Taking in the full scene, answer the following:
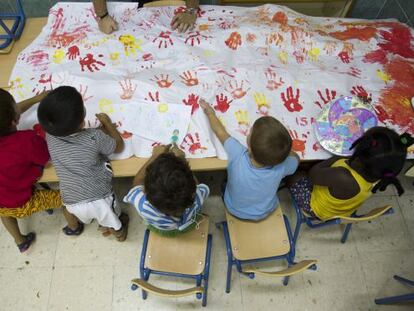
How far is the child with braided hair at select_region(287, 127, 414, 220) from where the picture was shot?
1309 mm

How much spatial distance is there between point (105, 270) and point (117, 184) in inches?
22.0

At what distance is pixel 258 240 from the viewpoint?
62.6 inches

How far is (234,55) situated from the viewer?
1854mm

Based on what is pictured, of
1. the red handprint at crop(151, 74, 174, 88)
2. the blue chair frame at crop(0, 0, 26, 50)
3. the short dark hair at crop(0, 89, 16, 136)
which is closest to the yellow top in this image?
the red handprint at crop(151, 74, 174, 88)

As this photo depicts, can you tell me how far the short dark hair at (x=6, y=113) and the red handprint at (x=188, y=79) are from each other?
2.68ft

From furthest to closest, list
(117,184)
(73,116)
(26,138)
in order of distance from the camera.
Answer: (117,184)
(26,138)
(73,116)

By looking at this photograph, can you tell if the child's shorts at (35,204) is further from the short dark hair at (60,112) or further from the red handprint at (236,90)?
the red handprint at (236,90)

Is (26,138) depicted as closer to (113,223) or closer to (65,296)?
(113,223)

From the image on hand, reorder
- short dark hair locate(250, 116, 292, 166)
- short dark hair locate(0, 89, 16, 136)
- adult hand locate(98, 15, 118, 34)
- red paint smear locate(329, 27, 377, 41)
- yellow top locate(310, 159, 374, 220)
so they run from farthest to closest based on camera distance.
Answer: red paint smear locate(329, 27, 377, 41), adult hand locate(98, 15, 118, 34), yellow top locate(310, 159, 374, 220), short dark hair locate(0, 89, 16, 136), short dark hair locate(250, 116, 292, 166)

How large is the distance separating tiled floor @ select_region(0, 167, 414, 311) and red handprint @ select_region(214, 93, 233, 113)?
749mm

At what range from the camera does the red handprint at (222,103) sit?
1.66 m

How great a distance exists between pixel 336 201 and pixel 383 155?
35cm

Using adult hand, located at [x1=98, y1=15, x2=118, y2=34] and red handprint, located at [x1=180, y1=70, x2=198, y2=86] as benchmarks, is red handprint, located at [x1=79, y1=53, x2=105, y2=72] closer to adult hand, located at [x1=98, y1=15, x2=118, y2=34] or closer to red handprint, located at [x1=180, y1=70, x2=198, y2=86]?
adult hand, located at [x1=98, y1=15, x2=118, y2=34]

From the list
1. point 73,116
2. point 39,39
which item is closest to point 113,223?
point 73,116
